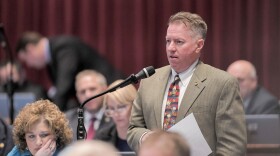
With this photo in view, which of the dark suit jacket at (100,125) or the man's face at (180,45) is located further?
the dark suit jacket at (100,125)

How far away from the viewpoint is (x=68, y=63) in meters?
6.71

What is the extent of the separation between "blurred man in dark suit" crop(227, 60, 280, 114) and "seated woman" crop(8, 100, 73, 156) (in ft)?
7.98

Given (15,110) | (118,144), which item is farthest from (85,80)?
(118,144)

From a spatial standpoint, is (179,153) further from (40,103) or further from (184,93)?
(40,103)

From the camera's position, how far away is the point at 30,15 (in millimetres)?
8250

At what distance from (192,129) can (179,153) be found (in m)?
1.06

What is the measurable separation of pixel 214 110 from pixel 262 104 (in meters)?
2.61

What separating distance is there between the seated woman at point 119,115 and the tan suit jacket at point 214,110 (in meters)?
1.23

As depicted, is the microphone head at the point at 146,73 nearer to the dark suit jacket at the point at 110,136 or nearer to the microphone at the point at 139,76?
the microphone at the point at 139,76

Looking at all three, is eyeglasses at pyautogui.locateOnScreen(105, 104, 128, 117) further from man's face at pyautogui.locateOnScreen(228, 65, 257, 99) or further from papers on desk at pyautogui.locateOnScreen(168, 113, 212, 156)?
man's face at pyautogui.locateOnScreen(228, 65, 257, 99)

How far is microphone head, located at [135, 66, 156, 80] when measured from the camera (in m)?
3.47

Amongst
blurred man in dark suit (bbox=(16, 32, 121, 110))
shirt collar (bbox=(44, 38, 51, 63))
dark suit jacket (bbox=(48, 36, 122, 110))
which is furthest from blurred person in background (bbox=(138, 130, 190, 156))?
shirt collar (bbox=(44, 38, 51, 63))

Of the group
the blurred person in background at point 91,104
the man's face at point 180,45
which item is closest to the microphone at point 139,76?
the man's face at point 180,45

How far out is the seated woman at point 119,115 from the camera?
486 centimetres
